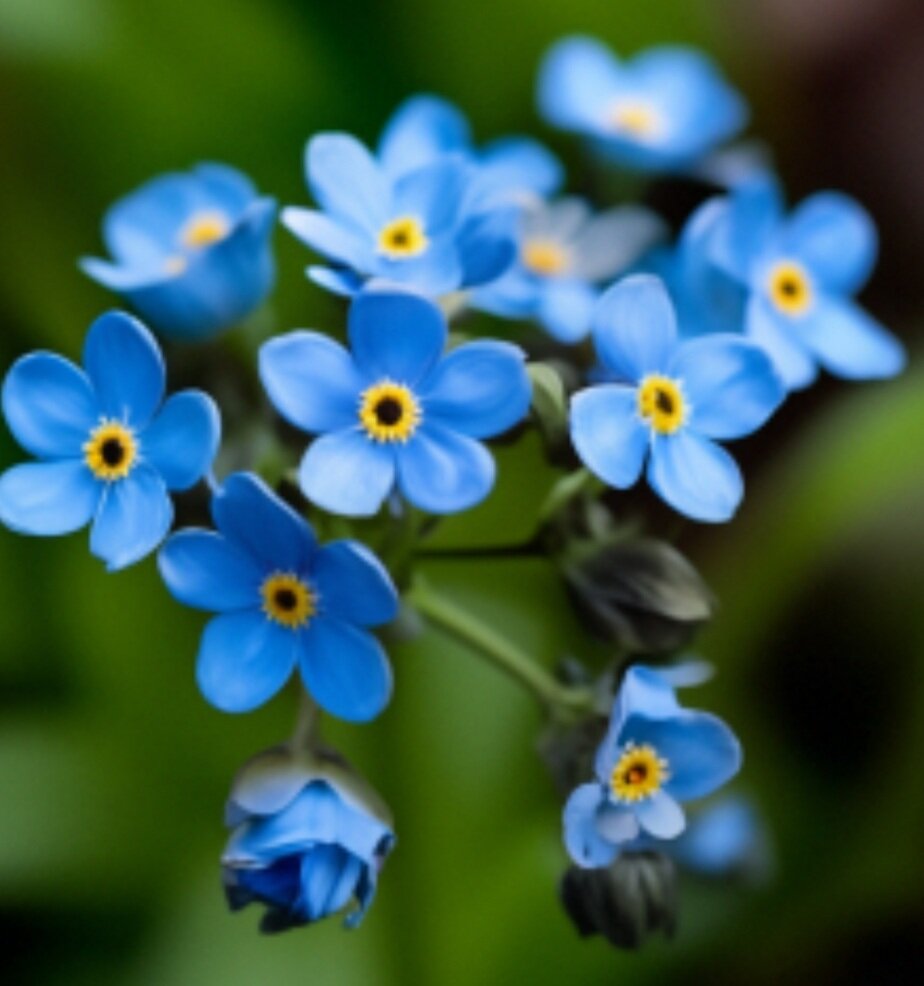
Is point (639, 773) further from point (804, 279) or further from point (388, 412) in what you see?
point (804, 279)

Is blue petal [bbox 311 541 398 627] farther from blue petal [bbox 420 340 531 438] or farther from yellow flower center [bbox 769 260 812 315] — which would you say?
yellow flower center [bbox 769 260 812 315]

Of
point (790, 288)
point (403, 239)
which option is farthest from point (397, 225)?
point (790, 288)

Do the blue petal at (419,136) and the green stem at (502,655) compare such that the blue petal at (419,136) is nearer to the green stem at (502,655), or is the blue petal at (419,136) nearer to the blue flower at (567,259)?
the blue flower at (567,259)

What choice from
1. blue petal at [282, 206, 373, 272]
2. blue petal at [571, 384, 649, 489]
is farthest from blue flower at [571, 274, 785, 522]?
blue petal at [282, 206, 373, 272]

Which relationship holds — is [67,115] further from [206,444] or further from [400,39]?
[206,444]

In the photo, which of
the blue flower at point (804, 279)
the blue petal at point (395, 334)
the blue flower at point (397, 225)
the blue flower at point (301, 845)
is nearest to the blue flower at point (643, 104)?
the blue flower at point (804, 279)
